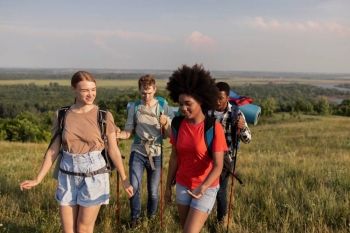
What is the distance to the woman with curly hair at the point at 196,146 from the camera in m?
3.00

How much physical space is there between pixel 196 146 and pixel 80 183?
45.0 inches

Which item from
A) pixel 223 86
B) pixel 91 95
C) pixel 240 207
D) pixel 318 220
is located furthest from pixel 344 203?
pixel 91 95

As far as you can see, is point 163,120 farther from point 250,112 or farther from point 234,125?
point 250,112

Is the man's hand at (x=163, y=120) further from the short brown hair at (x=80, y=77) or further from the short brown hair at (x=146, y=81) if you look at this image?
the short brown hair at (x=80, y=77)

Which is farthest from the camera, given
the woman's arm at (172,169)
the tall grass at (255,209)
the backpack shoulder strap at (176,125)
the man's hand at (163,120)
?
the tall grass at (255,209)

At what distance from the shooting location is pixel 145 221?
434 centimetres

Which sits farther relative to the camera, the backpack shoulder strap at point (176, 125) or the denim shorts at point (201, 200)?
the backpack shoulder strap at point (176, 125)

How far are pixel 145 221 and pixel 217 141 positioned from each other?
6.35ft

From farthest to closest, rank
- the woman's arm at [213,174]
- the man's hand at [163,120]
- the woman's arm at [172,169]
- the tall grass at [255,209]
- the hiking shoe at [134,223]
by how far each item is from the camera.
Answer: the hiking shoe at [134,223] < the tall grass at [255,209] < the man's hand at [163,120] < the woman's arm at [172,169] < the woman's arm at [213,174]

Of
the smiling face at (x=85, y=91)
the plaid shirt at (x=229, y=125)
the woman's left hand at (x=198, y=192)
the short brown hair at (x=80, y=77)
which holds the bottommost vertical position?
the woman's left hand at (x=198, y=192)

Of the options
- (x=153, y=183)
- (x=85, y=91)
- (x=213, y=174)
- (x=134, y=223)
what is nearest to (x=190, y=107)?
(x=213, y=174)

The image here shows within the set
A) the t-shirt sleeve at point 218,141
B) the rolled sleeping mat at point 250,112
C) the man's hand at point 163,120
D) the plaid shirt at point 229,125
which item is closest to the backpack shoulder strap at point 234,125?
the plaid shirt at point 229,125

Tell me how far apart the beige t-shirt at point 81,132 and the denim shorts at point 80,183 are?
66 millimetres

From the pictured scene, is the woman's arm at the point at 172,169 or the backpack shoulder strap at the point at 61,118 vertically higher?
the backpack shoulder strap at the point at 61,118
